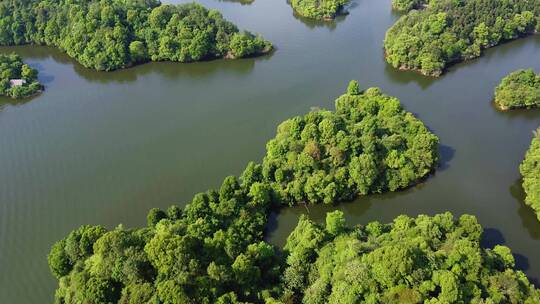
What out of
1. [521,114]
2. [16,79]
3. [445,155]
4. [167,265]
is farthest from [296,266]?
[16,79]

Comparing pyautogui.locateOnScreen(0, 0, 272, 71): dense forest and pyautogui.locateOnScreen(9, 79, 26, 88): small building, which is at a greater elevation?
pyautogui.locateOnScreen(0, 0, 272, 71): dense forest

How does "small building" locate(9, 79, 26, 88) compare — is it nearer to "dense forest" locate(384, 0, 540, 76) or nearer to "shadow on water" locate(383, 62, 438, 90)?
"shadow on water" locate(383, 62, 438, 90)

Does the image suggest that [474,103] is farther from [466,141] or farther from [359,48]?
[359,48]

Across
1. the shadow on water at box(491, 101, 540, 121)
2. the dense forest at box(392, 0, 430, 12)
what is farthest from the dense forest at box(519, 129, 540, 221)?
the dense forest at box(392, 0, 430, 12)

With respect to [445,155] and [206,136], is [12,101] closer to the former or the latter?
[206,136]

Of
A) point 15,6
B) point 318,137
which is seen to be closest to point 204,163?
point 318,137

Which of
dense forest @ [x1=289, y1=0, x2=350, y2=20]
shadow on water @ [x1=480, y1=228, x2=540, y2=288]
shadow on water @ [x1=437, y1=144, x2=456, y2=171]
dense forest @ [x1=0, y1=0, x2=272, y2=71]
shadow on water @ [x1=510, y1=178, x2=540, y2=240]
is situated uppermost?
dense forest @ [x1=289, y1=0, x2=350, y2=20]
